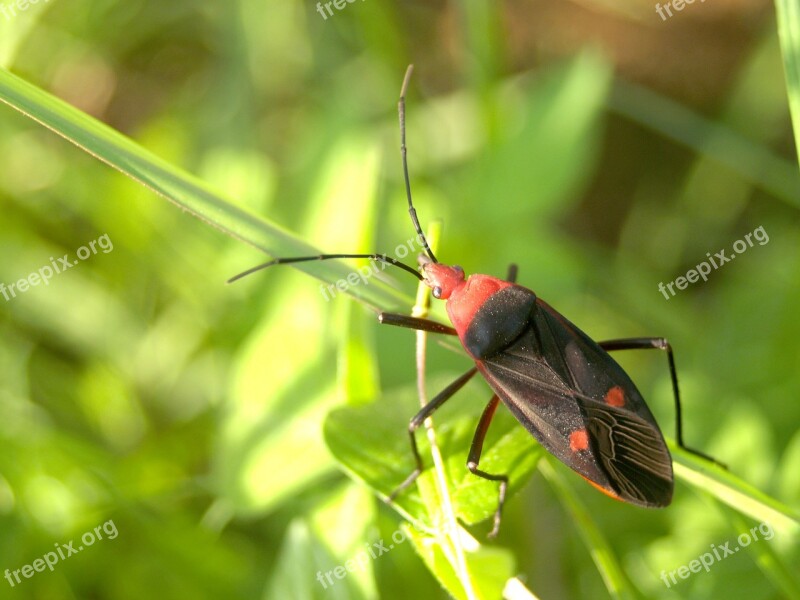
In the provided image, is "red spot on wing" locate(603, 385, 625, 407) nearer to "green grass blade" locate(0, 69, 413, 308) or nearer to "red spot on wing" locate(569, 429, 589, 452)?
"red spot on wing" locate(569, 429, 589, 452)

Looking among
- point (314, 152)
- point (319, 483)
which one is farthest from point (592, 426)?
point (314, 152)

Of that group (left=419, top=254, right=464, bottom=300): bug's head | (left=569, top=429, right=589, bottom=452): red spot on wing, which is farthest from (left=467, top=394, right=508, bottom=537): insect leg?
(left=419, top=254, right=464, bottom=300): bug's head

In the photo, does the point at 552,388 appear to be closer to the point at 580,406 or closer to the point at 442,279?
the point at 580,406

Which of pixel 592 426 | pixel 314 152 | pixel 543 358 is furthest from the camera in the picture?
pixel 314 152

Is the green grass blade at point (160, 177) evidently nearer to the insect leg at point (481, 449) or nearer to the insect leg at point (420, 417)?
the insect leg at point (420, 417)

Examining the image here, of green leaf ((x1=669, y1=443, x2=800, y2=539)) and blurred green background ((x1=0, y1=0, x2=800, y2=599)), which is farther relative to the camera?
blurred green background ((x1=0, y1=0, x2=800, y2=599))

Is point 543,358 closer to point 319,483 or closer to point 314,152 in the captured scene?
point 319,483
